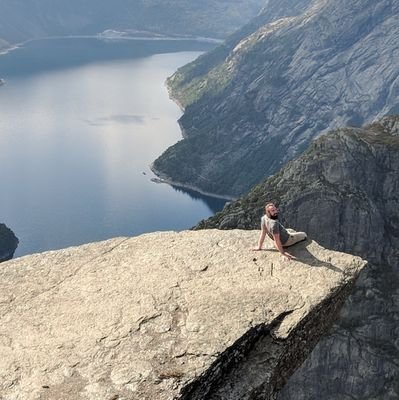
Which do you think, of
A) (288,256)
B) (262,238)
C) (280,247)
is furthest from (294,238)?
(262,238)

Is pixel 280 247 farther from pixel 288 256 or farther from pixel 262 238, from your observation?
pixel 262 238

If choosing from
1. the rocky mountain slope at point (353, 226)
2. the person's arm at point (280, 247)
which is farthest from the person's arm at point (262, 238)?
the rocky mountain slope at point (353, 226)

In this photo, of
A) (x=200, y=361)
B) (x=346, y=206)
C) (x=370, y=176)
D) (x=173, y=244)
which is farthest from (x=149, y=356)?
(x=370, y=176)

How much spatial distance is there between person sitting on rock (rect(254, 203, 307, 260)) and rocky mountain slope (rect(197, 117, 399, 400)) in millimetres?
75099

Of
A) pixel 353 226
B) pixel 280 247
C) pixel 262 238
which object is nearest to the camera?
pixel 280 247

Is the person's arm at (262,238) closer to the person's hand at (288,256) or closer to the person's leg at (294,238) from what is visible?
the person's leg at (294,238)

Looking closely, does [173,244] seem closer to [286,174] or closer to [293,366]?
[293,366]

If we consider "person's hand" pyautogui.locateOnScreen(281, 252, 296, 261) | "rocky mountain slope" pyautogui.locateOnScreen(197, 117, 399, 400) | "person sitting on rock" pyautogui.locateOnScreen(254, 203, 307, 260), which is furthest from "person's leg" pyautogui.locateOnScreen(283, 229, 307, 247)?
"rocky mountain slope" pyautogui.locateOnScreen(197, 117, 399, 400)

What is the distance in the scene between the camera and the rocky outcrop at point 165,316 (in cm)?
1855

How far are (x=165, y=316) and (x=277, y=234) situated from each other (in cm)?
710

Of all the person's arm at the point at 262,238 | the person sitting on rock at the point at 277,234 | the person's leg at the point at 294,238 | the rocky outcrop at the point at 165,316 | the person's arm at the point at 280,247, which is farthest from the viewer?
the person's leg at the point at 294,238

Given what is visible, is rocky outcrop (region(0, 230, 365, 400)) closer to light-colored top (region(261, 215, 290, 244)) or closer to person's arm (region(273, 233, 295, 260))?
person's arm (region(273, 233, 295, 260))

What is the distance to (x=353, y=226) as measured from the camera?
111812 mm

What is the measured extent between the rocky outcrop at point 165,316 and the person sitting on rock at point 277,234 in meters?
0.46
